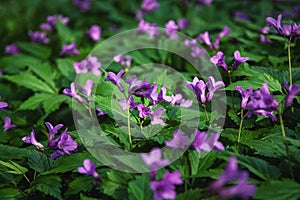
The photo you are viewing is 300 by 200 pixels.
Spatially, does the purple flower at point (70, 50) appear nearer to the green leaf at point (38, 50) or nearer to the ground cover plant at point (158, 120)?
the ground cover plant at point (158, 120)

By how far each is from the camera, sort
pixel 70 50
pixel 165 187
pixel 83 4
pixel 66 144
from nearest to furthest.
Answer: pixel 165 187 < pixel 66 144 < pixel 70 50 < pixel 83 4

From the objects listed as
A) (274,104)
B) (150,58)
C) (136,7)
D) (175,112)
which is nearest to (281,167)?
(274,104)

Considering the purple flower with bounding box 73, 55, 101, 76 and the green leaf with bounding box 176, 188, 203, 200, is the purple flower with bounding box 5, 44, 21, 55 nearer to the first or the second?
the purple flower with bounding box 73, 55, 101, 76

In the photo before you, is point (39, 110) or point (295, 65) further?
point (39, 110)

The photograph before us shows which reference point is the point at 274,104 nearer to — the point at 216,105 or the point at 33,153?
the point at 216,105

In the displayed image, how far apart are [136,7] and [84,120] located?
4073mm

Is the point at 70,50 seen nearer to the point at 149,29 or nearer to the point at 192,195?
the point at 149,29

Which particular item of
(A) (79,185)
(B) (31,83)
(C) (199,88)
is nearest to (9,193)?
(A) (79,185)

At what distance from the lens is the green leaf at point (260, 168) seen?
216 centimetres

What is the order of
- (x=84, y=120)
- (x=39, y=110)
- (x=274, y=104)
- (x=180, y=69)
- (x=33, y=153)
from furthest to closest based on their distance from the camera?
1. (x=180, y=69)
2. (x=39, y=110)
3. (x=84, y=120)
4. (x=33, y=153)
5. (x=274, y=104)

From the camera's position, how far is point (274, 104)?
215 cm

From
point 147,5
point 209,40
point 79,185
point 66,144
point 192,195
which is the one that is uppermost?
point 147,5

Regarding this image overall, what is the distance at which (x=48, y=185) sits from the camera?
236 cm

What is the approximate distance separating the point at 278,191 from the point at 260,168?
27 cm
